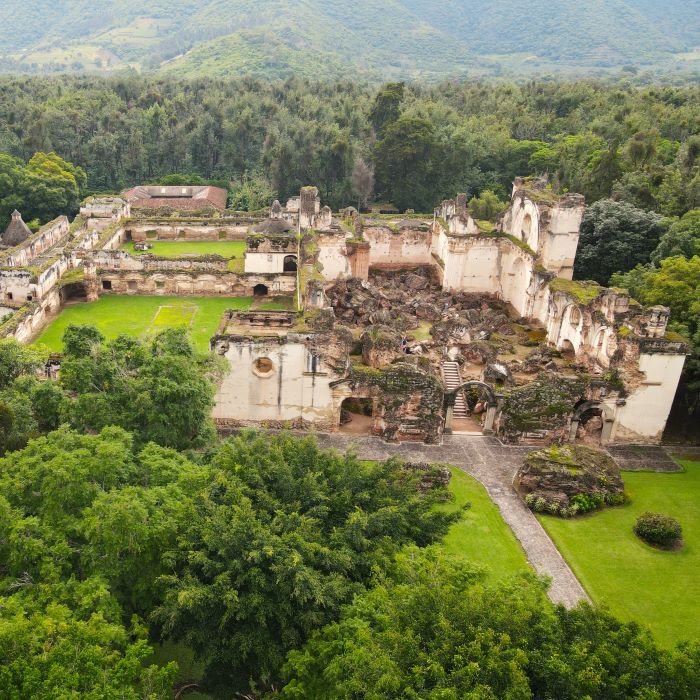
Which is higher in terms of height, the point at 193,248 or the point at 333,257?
the point at 333,257

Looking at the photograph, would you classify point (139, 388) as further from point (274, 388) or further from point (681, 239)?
point (681, 239)

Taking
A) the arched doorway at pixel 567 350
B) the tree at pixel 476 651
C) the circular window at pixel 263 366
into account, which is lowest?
the arched doorway at pixel 567 350

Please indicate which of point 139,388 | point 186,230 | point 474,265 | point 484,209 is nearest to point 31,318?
point 139,388

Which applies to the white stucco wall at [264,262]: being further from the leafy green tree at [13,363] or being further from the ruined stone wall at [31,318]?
the leafy green tree at [13,363]

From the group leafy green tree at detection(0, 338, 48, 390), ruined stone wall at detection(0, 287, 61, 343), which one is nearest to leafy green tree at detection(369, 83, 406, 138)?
ruined stone wall at detection(0, 287, 61, 343)

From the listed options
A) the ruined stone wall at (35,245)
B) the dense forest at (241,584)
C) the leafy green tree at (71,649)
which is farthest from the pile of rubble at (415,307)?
the leafy green tree at (71,649)

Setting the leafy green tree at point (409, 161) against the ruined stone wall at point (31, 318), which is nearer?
the ruined stone wall at point (31, 318)
